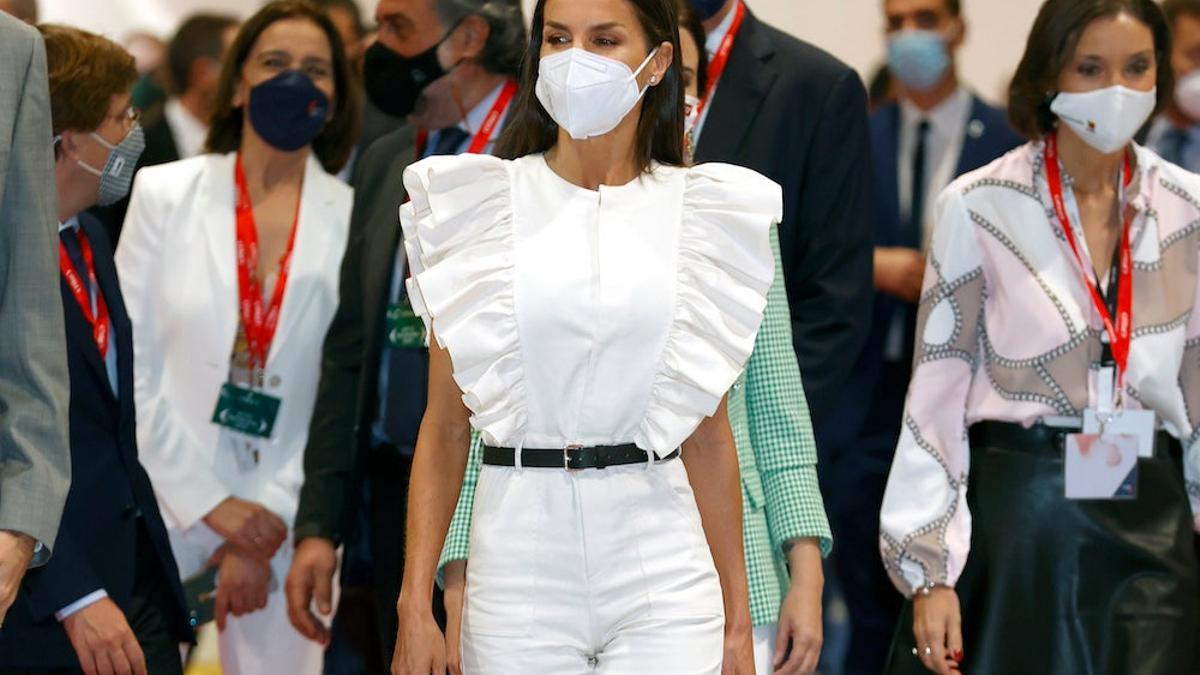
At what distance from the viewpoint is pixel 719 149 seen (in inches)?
163

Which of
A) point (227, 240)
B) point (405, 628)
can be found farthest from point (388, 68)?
point (405, 628)

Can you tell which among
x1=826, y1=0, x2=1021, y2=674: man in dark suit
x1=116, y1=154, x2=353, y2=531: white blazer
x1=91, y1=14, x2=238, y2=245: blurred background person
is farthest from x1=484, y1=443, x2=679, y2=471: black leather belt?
x1=91, y1=14, x2=238, y2=245: blurred background person

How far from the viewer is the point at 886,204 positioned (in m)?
5.37

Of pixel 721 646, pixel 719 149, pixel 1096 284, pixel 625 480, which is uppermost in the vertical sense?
pixel 719 149

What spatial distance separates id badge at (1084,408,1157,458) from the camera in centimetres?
381

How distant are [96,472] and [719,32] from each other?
1.68 meters

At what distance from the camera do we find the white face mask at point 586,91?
3.12 meters

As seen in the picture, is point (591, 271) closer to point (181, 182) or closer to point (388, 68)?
point (388, 68)

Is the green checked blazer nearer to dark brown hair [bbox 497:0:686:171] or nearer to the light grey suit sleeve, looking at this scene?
dark brown hair [bbox 497:0:686:171]

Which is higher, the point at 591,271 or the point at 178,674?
the point at 591,271

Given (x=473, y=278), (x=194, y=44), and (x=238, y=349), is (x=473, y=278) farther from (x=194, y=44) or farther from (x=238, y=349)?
(x=194, y=44)

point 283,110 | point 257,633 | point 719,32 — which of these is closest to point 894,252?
Answer: point 719,32

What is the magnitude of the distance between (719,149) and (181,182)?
1.51m

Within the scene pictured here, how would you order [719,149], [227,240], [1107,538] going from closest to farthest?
1. [1107,538]
2. [719,149]
3. [227,240]
